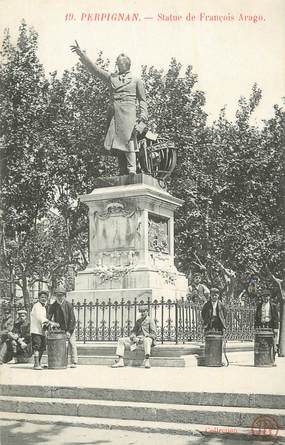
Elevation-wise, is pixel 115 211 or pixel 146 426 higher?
pixel 115 211

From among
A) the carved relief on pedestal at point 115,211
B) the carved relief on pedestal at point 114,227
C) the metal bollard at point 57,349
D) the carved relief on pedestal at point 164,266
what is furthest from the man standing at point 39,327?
the carved relief on pedestal at point 115,211

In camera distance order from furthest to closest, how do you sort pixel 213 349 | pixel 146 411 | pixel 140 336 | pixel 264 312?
pixel 264 312, pixel 140 336, pixel 213 349, pixel 146 411

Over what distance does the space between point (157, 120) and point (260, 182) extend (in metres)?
5.43

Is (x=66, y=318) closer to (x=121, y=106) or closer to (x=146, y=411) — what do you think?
(x=146, y=411)

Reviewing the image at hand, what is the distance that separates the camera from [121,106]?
16594 mm

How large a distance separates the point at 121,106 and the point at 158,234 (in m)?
3.23

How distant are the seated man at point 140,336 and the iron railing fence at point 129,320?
0.44 meters

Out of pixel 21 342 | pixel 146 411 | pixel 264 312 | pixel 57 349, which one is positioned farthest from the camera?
pixel 264 312

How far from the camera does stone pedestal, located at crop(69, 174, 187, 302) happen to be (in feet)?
50.4

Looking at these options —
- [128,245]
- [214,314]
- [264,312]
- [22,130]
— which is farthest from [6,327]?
[22,130]

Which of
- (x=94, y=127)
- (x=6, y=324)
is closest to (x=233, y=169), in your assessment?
(x=94, y=127)

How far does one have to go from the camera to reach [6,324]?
15.6 m

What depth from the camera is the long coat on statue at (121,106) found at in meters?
16.5

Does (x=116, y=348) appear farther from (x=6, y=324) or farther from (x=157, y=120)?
(x=157, y=120)
